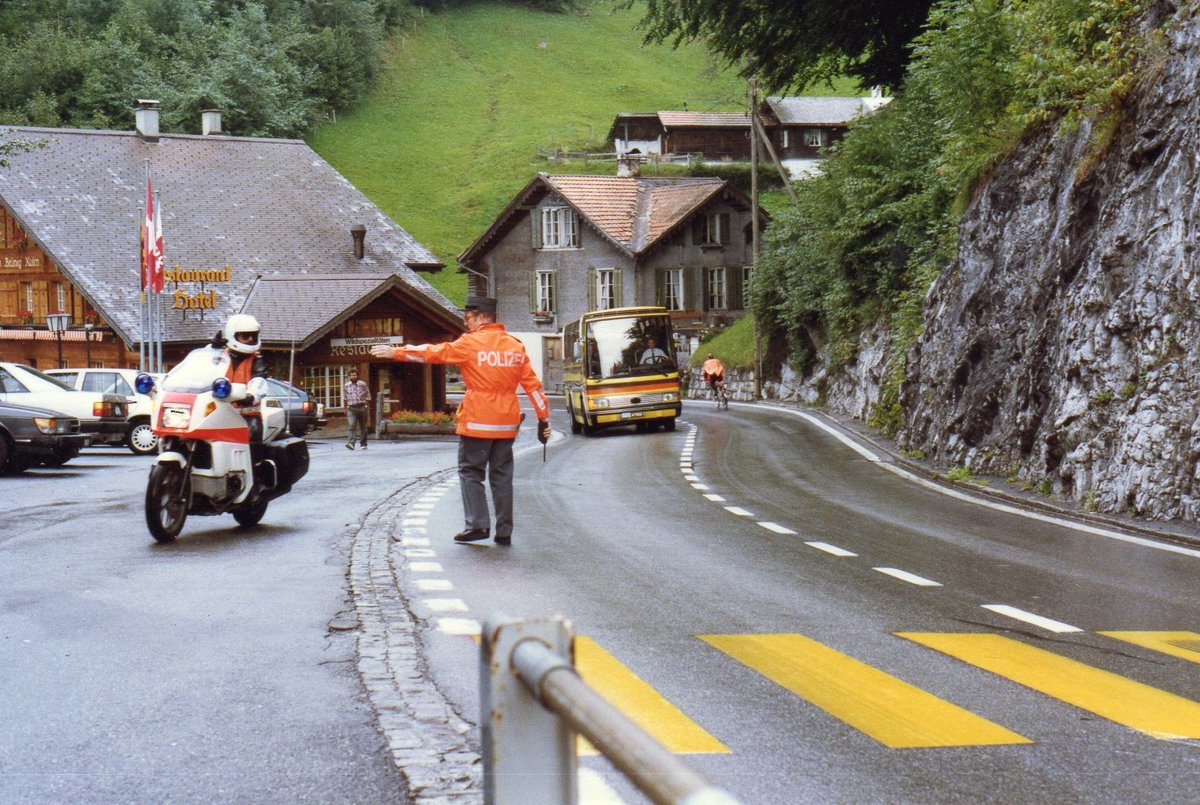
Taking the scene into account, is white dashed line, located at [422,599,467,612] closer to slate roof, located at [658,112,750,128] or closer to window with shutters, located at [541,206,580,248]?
window with shutters, located at [541,206,580,248]

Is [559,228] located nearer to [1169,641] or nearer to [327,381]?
Answer: [327,381]

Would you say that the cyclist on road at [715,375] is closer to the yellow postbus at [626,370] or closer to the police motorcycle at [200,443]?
the yellow postbus at [626,370]

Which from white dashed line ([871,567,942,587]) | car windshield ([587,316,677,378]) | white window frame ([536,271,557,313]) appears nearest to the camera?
white dashed line ([871,567,942,587])

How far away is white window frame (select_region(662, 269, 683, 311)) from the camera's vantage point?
73812 mm

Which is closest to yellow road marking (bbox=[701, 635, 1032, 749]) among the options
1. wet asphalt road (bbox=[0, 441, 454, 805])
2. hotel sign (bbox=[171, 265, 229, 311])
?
wet asphalt road (bbox=[0, 441, 454, 805])

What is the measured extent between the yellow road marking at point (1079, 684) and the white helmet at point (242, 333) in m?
6.94

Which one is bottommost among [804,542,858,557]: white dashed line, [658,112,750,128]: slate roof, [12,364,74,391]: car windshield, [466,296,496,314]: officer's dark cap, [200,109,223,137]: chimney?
[804,542,858,557]: white dashed line

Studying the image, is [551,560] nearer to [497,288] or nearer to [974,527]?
[974,527]

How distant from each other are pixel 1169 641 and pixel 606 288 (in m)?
66.8

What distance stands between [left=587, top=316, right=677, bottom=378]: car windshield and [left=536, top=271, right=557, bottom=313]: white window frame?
36590 mm

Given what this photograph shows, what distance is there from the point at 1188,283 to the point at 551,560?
7364mm

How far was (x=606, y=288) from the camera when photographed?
74500mm

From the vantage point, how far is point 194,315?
50.5 m

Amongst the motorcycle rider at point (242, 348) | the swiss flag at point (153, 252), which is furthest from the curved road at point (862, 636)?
the swiss flag at point (153, 252)
